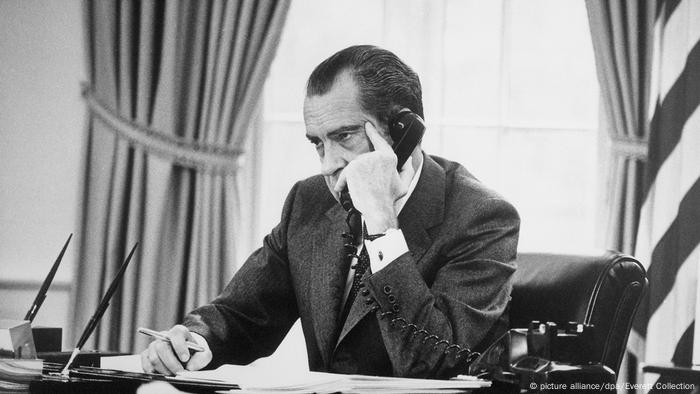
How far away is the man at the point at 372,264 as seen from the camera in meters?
1.88

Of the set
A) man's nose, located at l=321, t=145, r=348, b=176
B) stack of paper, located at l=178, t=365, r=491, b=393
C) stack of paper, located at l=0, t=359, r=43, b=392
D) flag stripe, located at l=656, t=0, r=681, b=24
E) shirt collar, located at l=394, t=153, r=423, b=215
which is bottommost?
stack of paper, located at l=0, t=359, r=43, b=392

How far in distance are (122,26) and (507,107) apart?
170 cm

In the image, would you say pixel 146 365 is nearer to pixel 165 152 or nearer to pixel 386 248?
pixel 386 248

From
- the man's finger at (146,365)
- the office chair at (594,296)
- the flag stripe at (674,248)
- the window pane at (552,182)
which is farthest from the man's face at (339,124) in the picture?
the window pane at (552,182)

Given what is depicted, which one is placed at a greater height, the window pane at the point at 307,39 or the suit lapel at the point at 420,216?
the window pane at the point at 307,39

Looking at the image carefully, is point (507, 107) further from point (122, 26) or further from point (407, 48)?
point (122, 26)

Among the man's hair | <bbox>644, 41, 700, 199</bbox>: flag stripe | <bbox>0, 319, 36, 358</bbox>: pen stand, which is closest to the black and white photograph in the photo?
<bbox>644, 41, 700, 199</bbox>: flag stripe

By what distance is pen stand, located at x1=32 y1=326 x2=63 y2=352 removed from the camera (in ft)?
6.75

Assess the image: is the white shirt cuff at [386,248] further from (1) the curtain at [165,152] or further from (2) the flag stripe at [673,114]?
(1) the curtain at [165,152]

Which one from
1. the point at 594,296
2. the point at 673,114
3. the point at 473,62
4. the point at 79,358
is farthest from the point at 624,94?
the point at 79,358

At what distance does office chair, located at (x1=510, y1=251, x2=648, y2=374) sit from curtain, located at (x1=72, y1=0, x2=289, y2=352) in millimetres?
2012

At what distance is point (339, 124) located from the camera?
2100 mm

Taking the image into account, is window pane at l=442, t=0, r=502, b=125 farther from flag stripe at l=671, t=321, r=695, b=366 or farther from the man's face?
the man's face

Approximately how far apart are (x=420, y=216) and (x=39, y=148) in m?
2.49
